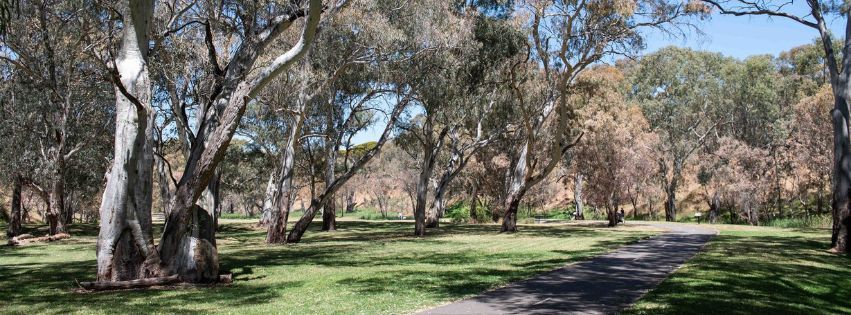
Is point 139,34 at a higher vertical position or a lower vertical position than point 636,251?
higher

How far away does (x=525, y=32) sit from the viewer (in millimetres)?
23906

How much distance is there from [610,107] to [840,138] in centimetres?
1767

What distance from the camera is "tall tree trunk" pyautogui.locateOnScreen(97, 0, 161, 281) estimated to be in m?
10.2

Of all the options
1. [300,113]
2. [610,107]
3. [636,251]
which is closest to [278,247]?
[300,113]

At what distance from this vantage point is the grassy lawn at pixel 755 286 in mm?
7387

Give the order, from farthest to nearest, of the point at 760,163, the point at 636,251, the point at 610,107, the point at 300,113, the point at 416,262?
the point at 760,163
the point at 610,107
the point at 300,113
the point at 636,251
the point at 416,262

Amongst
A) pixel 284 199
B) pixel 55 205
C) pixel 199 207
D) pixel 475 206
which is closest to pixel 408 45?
pixel 284 199

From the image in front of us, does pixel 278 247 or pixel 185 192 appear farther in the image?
pixel 278 247

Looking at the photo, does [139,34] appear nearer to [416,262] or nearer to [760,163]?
[416,262]

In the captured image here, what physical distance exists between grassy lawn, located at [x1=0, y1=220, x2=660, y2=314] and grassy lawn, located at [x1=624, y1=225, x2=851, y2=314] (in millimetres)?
2474

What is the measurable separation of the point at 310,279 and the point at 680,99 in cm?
4361

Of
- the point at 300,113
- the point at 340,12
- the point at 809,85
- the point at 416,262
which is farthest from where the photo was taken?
the point at 809,85

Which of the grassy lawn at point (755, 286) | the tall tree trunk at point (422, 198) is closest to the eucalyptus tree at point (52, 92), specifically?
the tall tree trunk at point (422, 198)

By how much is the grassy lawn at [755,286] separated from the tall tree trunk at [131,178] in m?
7.80
